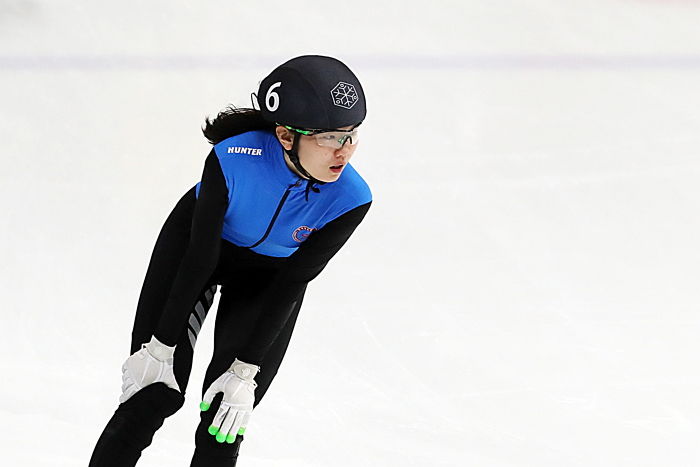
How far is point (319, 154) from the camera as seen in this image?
7.91 feet

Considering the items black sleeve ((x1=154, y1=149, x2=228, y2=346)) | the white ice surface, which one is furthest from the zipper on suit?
the white ice surface

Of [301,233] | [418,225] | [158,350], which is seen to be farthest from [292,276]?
[418,225]

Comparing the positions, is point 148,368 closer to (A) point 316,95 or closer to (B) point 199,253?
(B) point 199,253

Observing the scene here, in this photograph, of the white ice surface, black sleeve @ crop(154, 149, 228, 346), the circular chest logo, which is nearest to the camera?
black sleeve @ crop(154, 149, 228, 346)

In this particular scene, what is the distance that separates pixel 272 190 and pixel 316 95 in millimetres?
311

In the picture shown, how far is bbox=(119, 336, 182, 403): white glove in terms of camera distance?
2521 millimetres

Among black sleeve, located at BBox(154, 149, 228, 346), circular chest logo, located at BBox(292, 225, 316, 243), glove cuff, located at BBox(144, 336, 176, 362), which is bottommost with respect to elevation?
glove cuff, located at BBox(144, 336, 176, 362)

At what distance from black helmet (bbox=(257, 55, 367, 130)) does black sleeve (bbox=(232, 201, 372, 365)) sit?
0.28m

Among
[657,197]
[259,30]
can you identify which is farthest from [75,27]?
[657,197]

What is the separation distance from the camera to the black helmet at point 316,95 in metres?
2.33

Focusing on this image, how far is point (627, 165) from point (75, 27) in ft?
8.89

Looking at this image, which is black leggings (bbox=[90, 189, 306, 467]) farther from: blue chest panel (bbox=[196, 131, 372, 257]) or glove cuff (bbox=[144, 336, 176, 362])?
blue chest panel (bbox=[196, 131, 372, 257])

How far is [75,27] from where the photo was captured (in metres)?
5.32

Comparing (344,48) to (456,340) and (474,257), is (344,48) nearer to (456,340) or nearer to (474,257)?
(474,257)
